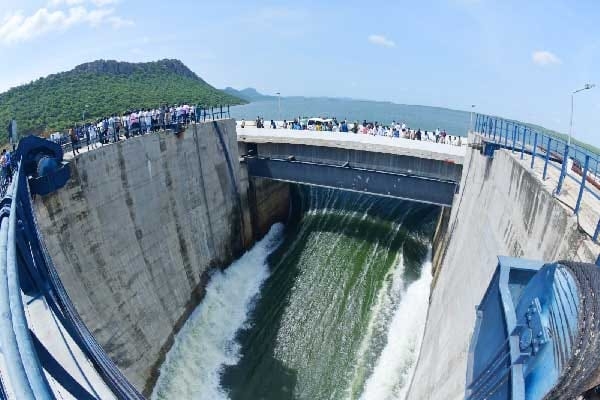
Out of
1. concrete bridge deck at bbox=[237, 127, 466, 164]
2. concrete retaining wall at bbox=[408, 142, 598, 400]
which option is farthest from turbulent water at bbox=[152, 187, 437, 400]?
concrete bridge deck at bbox=[237, 127, 466, 164]

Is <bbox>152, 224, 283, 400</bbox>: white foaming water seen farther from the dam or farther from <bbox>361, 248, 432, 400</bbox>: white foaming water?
<bbox>361, 248, 432, 400</bbox>: white foaming water

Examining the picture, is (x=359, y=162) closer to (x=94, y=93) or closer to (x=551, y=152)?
(x=551, y=152)

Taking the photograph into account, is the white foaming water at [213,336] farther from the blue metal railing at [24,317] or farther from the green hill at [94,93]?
the green hill at [94,93]

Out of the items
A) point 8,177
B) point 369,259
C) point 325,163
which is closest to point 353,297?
point 369,259

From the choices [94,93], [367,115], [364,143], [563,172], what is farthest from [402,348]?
[94,93]

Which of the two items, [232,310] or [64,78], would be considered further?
[64,78]

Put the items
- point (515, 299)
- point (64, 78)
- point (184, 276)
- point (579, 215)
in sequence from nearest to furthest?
point (515, 299)
point (579, 215)
point (184, 276)
point (64, 78)

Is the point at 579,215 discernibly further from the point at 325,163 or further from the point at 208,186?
the point at 208,186
